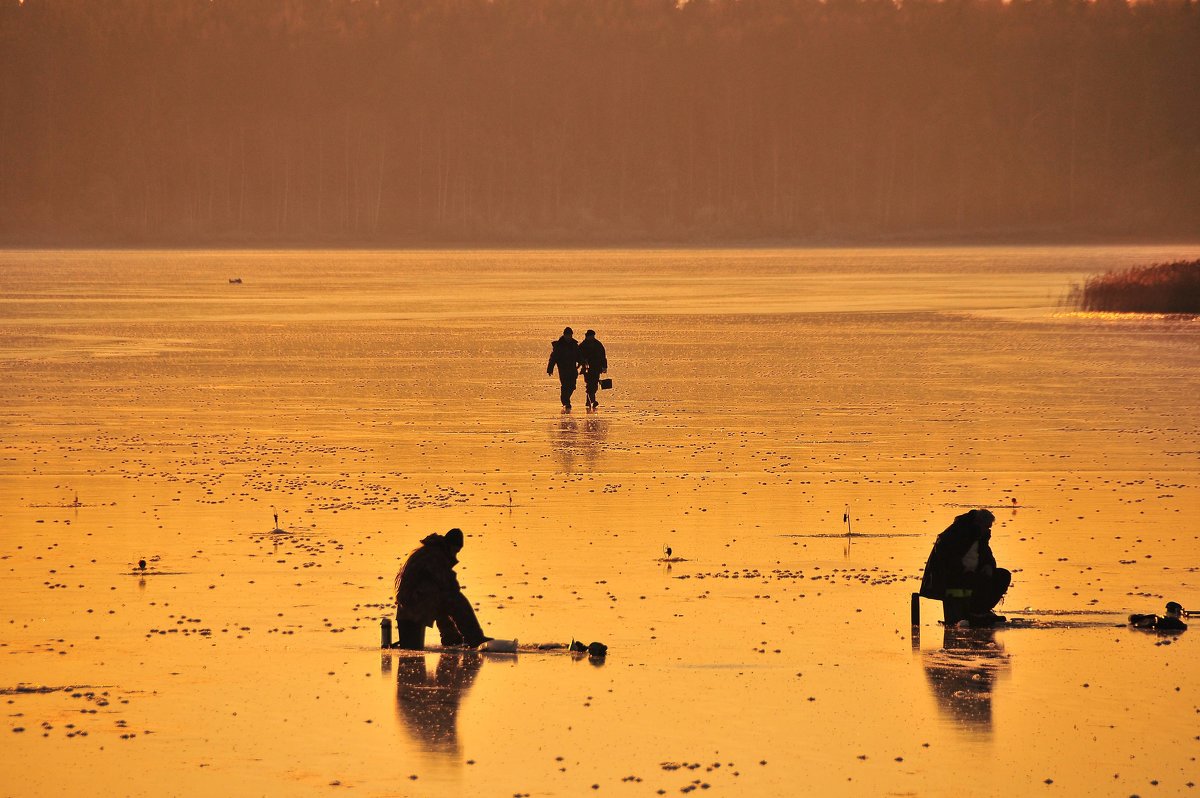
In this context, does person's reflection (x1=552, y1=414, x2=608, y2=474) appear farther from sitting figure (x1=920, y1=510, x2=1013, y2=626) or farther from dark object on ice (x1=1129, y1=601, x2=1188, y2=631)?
dark object on ice (x1=1129, y1=601, x2=1188, y2=631)

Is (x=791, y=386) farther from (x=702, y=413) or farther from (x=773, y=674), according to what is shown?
(x=773, y=674)

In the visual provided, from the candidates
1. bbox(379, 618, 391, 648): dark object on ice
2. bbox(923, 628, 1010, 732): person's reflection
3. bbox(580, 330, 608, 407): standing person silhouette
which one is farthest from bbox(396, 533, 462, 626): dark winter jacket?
bbox(580, 330, 608, 407): standing person silhouette

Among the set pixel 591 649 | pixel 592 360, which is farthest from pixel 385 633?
pixel 592 360

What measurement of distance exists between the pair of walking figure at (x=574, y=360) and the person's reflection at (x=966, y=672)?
1784cm

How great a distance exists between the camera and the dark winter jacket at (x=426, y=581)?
14.9 metres

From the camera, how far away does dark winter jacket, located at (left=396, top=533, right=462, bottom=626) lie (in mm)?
14930

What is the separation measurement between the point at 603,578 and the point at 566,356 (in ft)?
51.2

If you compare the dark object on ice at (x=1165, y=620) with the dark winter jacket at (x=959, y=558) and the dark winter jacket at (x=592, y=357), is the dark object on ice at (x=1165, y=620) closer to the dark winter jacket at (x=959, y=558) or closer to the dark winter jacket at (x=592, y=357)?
the dark winter jacket at (x=959, y=558)

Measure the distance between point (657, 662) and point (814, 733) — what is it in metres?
2.10

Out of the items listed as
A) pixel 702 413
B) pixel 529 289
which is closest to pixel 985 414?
pixel 702 413

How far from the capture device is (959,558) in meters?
15.4

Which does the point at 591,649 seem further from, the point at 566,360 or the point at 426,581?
the point at 566,360

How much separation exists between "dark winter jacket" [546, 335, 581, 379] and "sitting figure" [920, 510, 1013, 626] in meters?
17.8

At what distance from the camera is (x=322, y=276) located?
13238 cm
